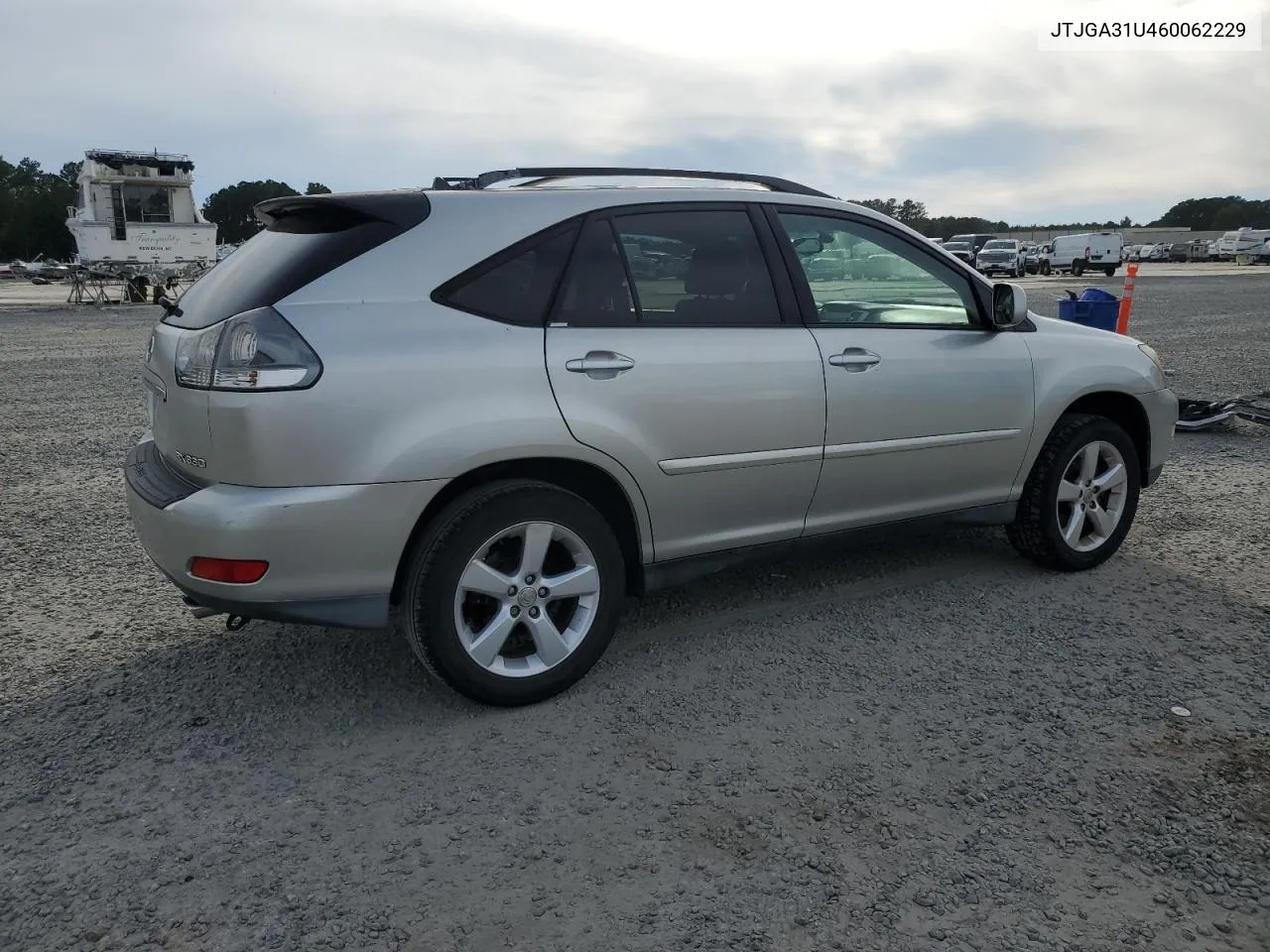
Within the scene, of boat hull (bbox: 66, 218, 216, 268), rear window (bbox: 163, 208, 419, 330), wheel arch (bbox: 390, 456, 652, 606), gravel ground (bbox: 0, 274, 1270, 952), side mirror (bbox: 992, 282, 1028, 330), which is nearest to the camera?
gravel ground (bbox: 0, 274, 1270, 952)

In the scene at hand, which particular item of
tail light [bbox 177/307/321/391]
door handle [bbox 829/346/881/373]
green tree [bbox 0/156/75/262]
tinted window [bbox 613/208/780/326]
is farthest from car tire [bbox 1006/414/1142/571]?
green tree [bbox 0/156/75/262]

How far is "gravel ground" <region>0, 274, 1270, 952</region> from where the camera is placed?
2414mm

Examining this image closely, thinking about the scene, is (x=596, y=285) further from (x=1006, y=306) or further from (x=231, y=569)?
(x=1006, y=306)

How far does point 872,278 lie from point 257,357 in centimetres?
248

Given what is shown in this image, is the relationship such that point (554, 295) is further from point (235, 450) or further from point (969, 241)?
point (969, 241)

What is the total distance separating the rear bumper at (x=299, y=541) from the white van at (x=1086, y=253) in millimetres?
45205

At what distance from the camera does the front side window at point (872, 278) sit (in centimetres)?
406

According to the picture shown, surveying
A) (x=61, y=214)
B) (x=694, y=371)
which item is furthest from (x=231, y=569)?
(x=61, y=214)

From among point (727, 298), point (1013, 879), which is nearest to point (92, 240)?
point (727, 298)

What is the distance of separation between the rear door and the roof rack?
1.00 feet

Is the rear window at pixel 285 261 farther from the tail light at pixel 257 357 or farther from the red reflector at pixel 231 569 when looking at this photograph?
the red reflector at pixel 231 569

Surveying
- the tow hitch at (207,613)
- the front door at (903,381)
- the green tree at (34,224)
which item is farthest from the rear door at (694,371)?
the green tree at (34,224)

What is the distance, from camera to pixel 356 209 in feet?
10.8

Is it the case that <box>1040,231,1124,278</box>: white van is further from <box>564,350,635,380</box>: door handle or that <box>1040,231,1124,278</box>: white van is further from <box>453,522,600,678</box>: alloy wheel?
<box>453,522,600,678</box>: alloy wheel
